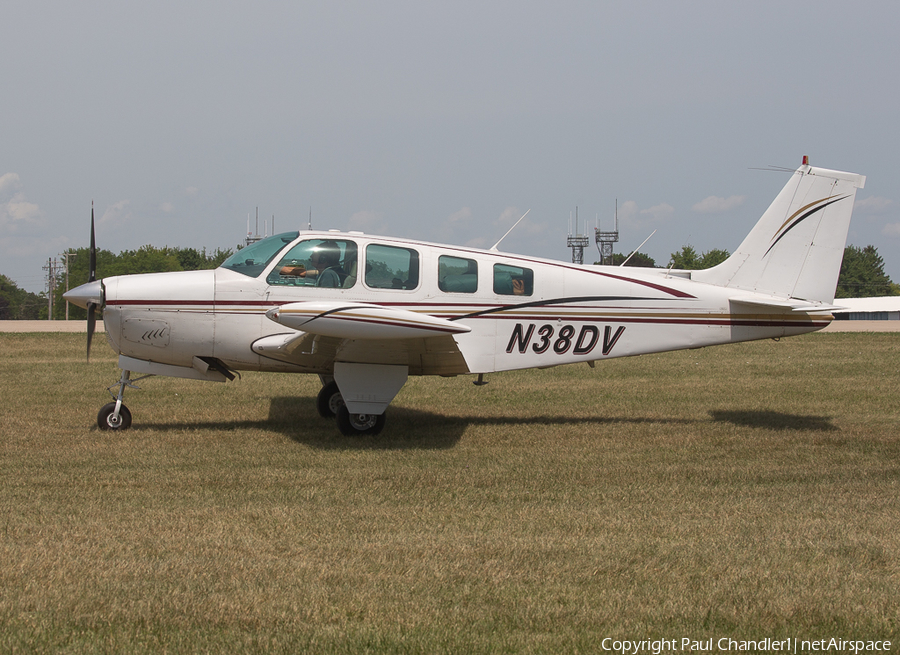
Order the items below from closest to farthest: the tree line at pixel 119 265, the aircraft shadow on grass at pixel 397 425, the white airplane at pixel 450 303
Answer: the aircraft shadow on grass at pixel 397 425 < the white airplane at pixel 450 303 < the tree line at pixel 119 265

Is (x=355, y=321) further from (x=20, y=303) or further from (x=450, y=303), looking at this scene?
(x=20, y=303)

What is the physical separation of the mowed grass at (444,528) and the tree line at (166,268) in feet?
204

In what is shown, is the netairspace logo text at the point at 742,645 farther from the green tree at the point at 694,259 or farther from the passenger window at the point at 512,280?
the green tree at the point at 694,259

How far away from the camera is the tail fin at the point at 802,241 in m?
9.71

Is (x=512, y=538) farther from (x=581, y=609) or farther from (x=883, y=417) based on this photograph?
(x=883, y=417)

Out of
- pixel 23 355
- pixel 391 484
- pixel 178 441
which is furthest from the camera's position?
pixel 23 355

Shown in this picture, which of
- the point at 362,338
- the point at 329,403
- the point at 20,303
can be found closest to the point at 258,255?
the point at 362,338

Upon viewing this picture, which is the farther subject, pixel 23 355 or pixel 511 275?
pixel 23 355

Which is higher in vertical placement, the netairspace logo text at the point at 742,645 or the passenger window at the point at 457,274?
the passenger window at the point at 457,274

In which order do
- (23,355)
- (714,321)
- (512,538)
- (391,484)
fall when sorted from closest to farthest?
(512,538) < (391,484) < (714,321) < (23,355)

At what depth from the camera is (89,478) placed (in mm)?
6691

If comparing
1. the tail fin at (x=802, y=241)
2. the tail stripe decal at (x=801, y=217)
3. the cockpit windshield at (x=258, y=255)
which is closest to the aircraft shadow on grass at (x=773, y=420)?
the tail fin at (x=802, y=241)

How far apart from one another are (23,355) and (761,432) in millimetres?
17304

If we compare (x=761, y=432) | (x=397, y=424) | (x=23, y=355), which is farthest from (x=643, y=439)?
(x=23, y=355)
